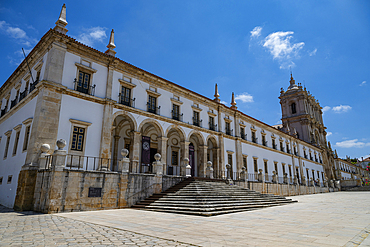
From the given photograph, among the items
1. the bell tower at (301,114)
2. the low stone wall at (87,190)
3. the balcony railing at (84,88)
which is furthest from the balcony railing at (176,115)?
the bell tower at (301,114)

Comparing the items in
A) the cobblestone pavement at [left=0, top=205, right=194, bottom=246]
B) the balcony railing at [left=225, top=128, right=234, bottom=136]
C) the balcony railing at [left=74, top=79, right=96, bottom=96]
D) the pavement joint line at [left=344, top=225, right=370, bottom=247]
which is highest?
the balcony railing at [left=74, top=79, right=96, bottom=96]

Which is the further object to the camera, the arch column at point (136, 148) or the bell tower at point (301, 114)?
the bell tower at point (301, 114)

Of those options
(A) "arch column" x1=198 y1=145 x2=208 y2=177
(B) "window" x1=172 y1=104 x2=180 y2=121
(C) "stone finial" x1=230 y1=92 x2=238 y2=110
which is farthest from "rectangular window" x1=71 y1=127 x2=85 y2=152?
(C) "stone finial" x1=230 y1=92 x2=238 y2=110

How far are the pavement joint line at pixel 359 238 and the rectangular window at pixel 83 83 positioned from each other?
14.8 m

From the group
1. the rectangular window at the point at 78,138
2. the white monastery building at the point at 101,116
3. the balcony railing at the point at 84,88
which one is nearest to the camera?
the white monastery building at the point at 101,116

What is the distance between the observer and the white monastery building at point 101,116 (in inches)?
534

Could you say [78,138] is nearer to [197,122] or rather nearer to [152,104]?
[152,104]

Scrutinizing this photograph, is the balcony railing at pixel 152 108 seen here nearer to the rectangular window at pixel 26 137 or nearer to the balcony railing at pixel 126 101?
the balcony railing at pixel 126 101

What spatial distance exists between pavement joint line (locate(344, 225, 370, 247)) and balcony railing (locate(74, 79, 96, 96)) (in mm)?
14664

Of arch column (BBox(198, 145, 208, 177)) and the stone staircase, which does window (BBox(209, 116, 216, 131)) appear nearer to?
arch column (BBox(198, 145, 208, 177))

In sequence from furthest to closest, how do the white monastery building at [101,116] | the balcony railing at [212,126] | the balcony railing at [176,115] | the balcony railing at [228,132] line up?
1. the balcony railing at [228,132]
2. the balcony railing at [212,126]
3. the balcony railing at [176,115]
4. the white monastery building at [101,116]

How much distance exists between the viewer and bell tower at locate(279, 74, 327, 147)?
4600cm

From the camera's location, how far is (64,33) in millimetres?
14445

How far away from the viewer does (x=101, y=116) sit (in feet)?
50.6
